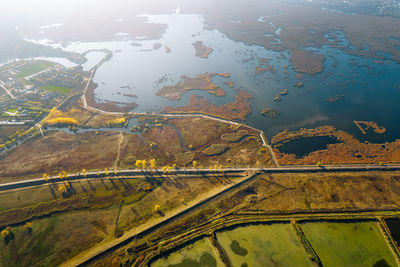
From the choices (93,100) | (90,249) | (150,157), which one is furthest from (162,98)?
(90,249)

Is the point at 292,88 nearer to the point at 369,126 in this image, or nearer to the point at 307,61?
the point at 307,61

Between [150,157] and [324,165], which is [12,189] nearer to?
[150,157]

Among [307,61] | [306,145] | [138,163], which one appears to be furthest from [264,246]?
[307,61]

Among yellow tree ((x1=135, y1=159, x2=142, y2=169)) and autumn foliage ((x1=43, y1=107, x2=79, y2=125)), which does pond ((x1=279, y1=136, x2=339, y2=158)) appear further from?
autumn foliage ((x1=43, y1=107, x2=79, y2=125))

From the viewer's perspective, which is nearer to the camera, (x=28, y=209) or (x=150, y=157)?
(x=28, y=209)

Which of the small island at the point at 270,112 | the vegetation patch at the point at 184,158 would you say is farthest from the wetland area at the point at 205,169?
the small island at the point at 270,112
